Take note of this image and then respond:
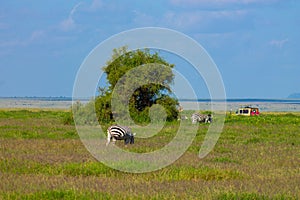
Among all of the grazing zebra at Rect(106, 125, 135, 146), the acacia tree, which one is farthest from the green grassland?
the acacia tree

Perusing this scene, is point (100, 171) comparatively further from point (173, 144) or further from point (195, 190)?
point (173, 144)

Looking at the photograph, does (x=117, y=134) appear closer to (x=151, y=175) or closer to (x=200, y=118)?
(x=151, y=175)

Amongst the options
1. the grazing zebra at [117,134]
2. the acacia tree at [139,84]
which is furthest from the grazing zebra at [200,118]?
the grazing zebra at [117,134]

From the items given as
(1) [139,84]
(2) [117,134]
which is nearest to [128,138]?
(2) [117,134]

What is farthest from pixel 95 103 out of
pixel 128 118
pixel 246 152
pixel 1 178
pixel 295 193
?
pixel 295 193

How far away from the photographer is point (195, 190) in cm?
1113

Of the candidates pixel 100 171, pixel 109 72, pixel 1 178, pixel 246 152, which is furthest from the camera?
pixel 109 72

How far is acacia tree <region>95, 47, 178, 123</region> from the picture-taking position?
125 feet

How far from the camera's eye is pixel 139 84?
3784 centimetres

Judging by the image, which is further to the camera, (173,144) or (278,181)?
(173,144)

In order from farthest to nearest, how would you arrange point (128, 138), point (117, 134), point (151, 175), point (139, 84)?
point (139, 84), point (128, 138), point (117, 134), point (151, 175)

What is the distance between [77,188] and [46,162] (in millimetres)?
4024

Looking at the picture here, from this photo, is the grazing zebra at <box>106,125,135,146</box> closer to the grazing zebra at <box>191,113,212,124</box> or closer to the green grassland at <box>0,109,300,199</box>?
the green grassland at <box>0,109,300,199</box>

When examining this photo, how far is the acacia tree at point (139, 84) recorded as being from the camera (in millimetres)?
38000
